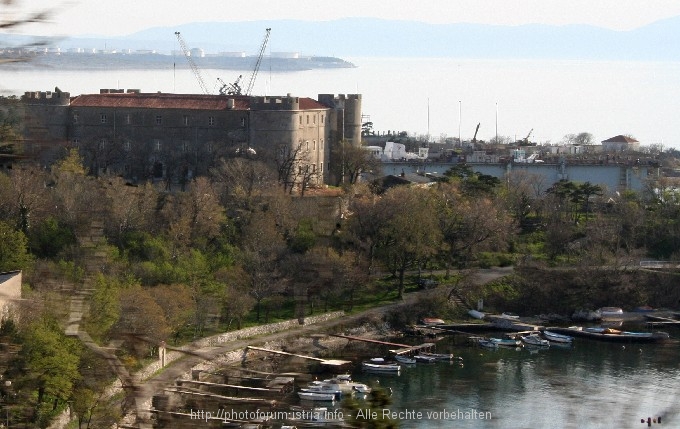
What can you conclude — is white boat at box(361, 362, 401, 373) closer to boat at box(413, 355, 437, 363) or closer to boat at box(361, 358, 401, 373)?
boat at box(361, 358, 401, 373)

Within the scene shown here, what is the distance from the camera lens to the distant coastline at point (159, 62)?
9.48 ft

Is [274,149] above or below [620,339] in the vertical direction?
above

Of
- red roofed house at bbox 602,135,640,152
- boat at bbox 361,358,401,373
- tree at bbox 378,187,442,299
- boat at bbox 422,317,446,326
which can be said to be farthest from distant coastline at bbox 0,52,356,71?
red roofed house at bbox 602,135,640,152

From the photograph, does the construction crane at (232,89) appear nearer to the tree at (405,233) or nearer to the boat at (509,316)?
the tree at (405,233)

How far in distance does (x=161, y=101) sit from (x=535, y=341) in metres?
7.96

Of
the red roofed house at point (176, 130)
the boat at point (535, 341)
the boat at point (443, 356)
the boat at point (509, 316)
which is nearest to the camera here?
the boat at point (443, 356)

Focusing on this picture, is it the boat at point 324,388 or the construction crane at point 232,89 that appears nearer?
the boat at point 324,388

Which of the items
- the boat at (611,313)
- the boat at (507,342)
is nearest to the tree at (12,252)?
the boat at (507,342)

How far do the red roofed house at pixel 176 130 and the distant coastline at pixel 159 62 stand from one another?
86cm

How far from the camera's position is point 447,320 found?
16812 mm

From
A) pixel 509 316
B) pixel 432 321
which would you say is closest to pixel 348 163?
pixel 509 316

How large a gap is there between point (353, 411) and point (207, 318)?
10.5 m

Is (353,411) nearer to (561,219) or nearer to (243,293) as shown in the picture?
(243,293)

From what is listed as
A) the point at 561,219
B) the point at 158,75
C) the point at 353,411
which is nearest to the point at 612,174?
the point at 561,219
